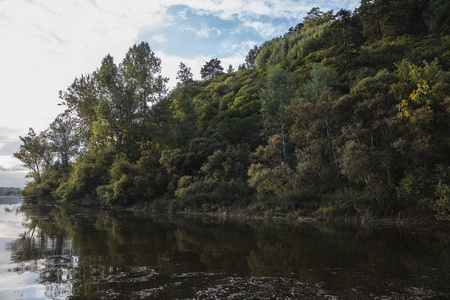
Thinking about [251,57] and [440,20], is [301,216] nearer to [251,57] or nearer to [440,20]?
[440,20]

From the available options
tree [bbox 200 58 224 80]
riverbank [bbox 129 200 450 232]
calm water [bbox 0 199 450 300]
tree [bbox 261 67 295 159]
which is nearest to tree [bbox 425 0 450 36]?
tree [bbox 261 67 295 159]

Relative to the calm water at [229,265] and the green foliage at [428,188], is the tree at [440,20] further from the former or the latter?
the calm water at [229,265]

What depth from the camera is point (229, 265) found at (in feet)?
32.9

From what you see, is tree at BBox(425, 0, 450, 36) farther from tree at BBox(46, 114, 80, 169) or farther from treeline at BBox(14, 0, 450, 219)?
tree at BBox(46, 114, 80, 169)

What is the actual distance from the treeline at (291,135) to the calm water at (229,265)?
4692 mm

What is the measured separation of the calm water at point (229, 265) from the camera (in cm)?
728

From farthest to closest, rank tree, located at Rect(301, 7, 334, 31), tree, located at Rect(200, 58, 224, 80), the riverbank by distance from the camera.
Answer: tree, located at Rect(200, 58, 224, 80), tree, located at Rect(301, 7, 334, 31), the riverbank

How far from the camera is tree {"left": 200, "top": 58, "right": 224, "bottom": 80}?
378 feet

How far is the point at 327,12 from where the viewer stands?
93750 mm

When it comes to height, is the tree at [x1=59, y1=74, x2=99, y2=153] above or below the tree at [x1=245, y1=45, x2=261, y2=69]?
below

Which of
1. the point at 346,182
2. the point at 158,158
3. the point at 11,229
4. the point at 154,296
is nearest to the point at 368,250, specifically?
the point at 154,296

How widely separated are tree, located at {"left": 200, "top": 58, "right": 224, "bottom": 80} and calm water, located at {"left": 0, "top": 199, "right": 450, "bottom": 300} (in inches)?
4137

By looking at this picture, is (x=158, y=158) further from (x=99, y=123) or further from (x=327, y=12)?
(x=327, y=12)

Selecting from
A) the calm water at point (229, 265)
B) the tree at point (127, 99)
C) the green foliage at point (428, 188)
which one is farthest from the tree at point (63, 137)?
the green foliage at point (428, 188)
